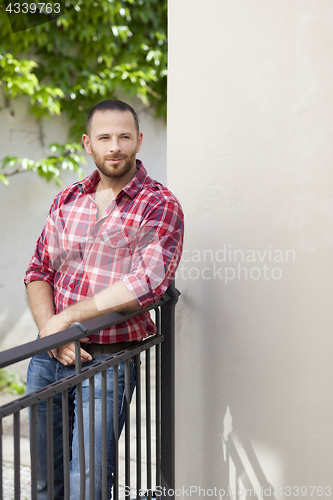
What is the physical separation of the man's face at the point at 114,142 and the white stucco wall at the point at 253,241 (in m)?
0.22

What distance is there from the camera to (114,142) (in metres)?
1.83

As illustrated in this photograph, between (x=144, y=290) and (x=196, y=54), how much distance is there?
801 mm

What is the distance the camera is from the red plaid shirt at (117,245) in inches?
66.5

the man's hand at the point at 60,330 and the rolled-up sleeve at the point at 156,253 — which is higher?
the rolled-up sleeve at the point at 156,253

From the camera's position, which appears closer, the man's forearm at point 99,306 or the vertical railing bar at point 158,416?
the man's forearm at point 99,306

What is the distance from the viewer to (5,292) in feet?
15.9

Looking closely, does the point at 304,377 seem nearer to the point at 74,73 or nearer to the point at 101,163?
the point at 101,163

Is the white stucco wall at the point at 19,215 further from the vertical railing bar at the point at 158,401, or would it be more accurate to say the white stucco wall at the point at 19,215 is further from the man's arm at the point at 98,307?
the man's arm at the point at 98,307

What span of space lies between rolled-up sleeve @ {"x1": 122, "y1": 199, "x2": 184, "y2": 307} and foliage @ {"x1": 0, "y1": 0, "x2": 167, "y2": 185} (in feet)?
10.6

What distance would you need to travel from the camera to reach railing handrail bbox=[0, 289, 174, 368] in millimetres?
1265

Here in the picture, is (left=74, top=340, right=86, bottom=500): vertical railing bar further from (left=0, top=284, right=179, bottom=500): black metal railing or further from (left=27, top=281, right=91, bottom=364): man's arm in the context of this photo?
(left=27, top=281, right=91, bottom=364): man's arm

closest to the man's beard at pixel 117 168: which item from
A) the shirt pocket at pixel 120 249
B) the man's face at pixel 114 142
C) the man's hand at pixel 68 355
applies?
the man's face at pixel 114 142

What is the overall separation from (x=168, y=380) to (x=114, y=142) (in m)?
0.75

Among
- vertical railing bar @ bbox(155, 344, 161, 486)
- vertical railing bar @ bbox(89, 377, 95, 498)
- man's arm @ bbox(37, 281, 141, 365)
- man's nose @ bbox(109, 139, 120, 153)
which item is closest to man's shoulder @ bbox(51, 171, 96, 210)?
man's nose @ bbox(109, 139, 120, 153)
